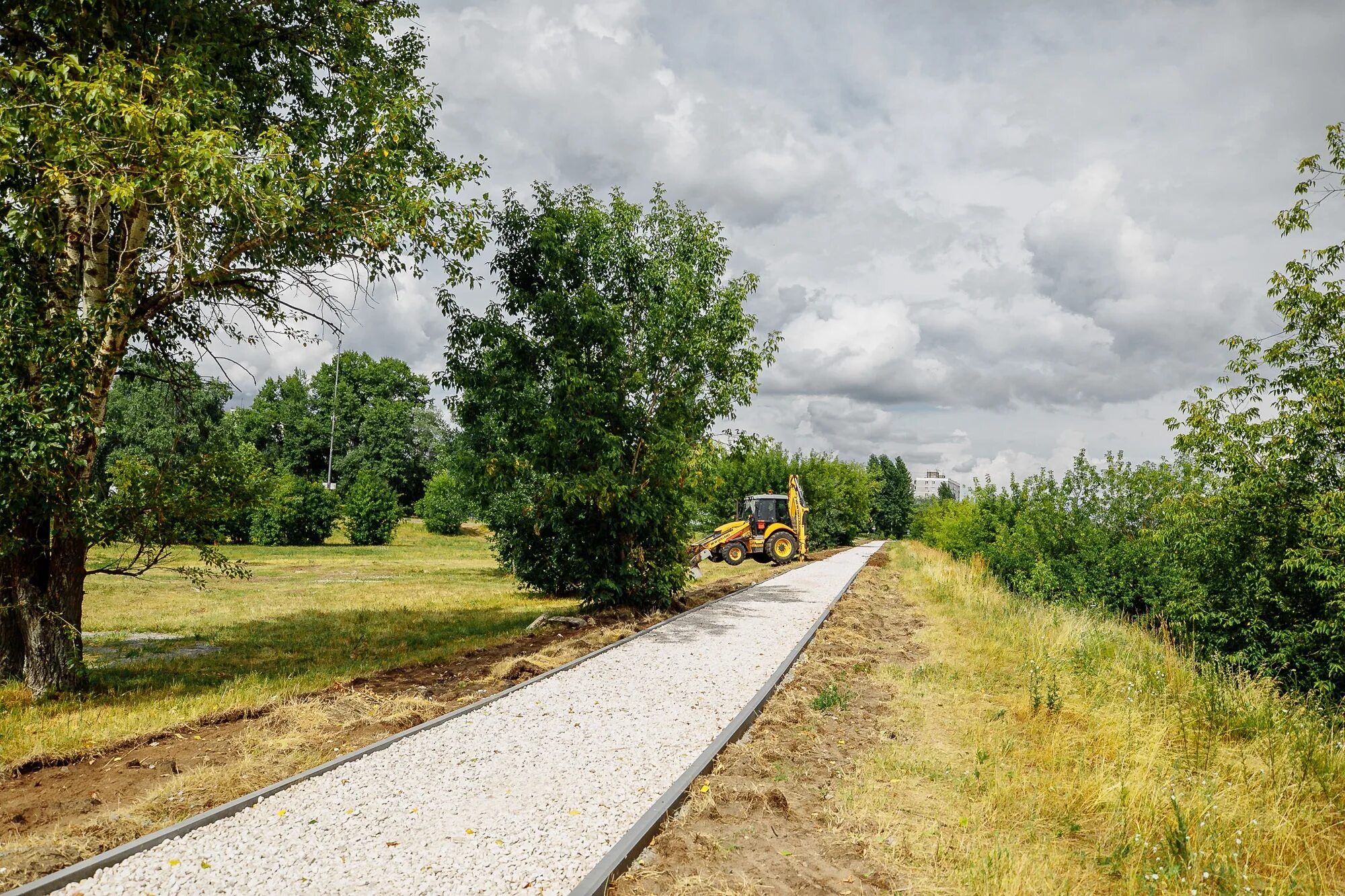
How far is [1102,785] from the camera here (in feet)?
15.3

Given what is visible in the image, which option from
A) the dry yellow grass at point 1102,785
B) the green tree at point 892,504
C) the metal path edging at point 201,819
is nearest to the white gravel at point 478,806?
the metal path edging at point 201,819

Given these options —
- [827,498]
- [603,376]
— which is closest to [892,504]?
[827,498]

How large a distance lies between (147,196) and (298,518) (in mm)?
30854

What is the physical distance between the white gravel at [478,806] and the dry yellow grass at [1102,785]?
152 centimetres

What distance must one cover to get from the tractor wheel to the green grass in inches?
384

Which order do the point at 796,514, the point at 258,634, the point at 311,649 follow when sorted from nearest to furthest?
1. the point at 311,649
2. the point at 258,634
3. the point at 796,514

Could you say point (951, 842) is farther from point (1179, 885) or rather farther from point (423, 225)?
point (423, 225)

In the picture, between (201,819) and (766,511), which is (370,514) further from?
(201,819)

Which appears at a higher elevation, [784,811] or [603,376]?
[603,376]

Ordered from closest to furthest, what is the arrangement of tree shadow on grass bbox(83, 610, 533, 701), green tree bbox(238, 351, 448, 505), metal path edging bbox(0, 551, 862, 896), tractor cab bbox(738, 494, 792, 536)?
metal path edging bbox(0, 551, 862, 896) → tree shadow on grass bbox(83, 610, 533, 701) → tractor cab bbox(738, 494, 792, 536) → green tree bbox(238, 351, 448, 505)

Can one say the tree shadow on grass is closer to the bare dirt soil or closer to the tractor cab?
the bare dirt soil

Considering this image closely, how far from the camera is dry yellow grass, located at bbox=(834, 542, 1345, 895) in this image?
3.77m

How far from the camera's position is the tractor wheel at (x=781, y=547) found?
2553 cm

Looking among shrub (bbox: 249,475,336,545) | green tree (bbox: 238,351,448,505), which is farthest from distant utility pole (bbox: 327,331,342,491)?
shrub (bbox: 249,475,336,545)
